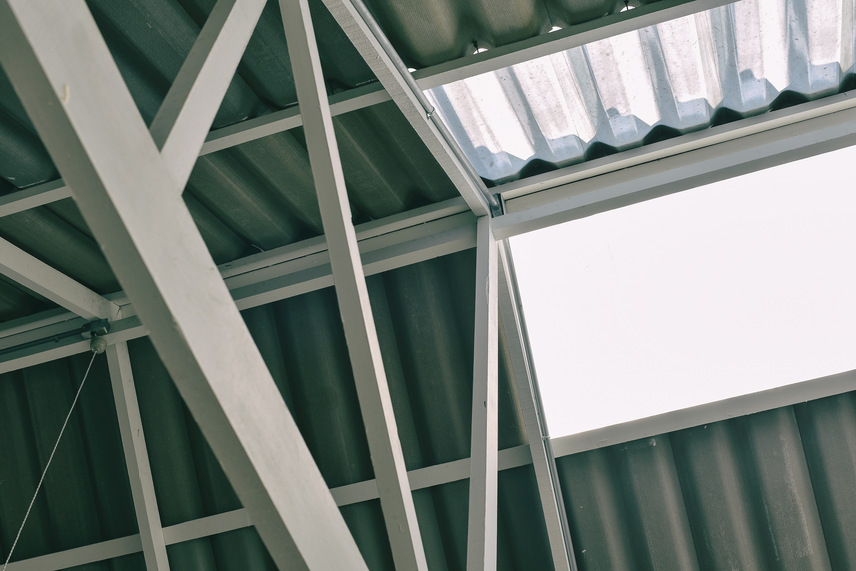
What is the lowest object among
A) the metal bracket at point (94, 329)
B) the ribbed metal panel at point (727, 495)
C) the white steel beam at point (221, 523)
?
the ribbed metal panel at point (727, 495)

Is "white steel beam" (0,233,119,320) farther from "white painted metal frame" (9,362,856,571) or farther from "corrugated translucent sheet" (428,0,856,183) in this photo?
"corrugated translucent sheet" (428,0,856,183)

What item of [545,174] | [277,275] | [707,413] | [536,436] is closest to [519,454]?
[536,436]

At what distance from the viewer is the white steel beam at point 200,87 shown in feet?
6.13

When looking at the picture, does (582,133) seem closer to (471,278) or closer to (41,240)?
(471,278)

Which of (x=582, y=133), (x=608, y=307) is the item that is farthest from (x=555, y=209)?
(x=608, y=307)

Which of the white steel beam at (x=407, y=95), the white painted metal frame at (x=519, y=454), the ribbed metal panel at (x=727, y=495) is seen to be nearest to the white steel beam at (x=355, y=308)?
the white steel beam at (x=407, y=95)

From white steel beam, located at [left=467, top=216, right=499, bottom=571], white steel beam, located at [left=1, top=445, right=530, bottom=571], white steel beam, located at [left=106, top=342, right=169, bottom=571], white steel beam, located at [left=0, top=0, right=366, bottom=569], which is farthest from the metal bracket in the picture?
white steel beam, located at [left=0, top=0, right=366, bottom=569]

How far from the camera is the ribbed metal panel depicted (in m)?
5.34

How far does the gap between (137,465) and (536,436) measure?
284 centimetres

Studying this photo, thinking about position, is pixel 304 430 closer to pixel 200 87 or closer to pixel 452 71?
pixel 452 71

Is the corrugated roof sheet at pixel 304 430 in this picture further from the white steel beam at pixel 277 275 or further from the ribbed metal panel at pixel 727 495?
the ribbed metal panel at pixel 727 495

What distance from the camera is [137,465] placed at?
18.9 feet

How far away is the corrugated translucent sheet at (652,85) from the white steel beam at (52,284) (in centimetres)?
277

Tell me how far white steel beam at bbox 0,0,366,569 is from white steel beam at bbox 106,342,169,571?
14.1ft
